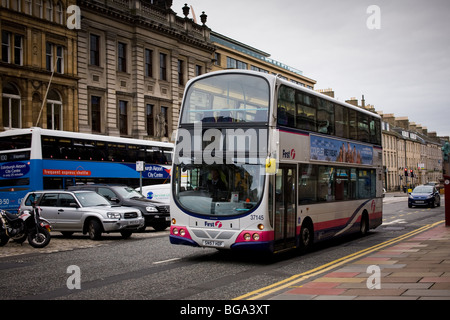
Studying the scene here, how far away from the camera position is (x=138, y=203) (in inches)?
798

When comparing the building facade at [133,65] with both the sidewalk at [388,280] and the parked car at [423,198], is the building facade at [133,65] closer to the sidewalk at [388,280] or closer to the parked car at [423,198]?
the parked car at [423,198]

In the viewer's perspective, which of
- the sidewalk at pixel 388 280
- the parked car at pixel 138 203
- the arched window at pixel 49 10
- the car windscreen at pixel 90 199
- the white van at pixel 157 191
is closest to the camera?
the sidewalk at pixel 388 280

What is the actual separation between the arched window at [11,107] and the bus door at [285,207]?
2516cm

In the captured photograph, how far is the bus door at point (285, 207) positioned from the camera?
11883mm

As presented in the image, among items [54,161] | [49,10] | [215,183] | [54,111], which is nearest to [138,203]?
[54,161]

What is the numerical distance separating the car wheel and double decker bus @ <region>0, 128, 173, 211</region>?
593 cm

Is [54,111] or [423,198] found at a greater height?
[54,111]

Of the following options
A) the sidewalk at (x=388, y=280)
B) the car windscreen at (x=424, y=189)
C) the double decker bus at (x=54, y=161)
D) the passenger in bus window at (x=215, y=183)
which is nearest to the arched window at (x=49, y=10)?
the double decker bus at (x=54, y=161)

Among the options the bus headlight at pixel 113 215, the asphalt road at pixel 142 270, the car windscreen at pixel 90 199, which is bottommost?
the asphalt road at pixel 142 270

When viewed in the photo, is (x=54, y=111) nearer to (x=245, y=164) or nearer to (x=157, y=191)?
(x=157, y=191)

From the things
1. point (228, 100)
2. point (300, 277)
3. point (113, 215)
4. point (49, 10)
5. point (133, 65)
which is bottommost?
point (300, 277)

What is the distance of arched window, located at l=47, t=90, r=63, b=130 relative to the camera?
35.2 metres

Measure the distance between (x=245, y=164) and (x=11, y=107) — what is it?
25.8 meters
